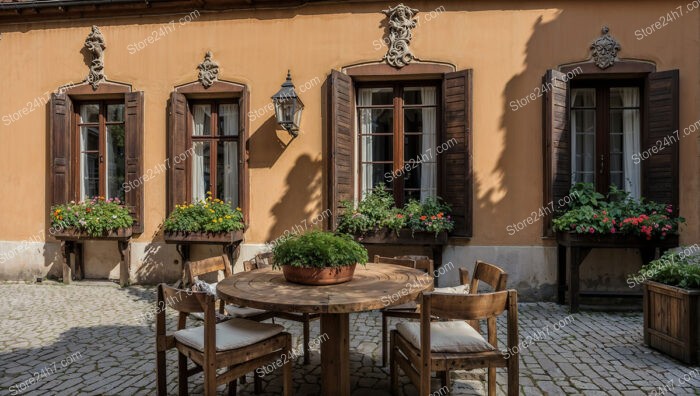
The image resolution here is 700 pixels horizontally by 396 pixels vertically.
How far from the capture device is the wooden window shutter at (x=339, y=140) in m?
5.54

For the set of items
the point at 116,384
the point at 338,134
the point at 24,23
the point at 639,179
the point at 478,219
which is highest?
the point at 24,23

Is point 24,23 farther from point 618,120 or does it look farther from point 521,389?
point 618,120

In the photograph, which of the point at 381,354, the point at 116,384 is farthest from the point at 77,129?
the point at 381,354

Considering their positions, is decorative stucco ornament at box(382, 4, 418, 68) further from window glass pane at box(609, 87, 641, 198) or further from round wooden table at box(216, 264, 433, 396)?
round wooden table at box(216, 264, 433, 396)

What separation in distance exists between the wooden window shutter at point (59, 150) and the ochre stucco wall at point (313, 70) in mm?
361

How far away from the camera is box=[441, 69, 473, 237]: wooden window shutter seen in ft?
17.8

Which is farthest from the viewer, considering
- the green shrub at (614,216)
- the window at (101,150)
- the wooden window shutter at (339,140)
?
the window at (101,150)

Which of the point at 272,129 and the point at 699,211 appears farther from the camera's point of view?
the point at 272,129

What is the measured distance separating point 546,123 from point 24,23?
A: 7871 millimetres

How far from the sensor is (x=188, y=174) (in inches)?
245

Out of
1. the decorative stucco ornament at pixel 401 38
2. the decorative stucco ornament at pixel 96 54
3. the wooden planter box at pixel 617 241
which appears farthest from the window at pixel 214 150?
the wooden planter box at pixel 617 241

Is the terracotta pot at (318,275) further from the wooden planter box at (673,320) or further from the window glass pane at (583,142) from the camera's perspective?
the window glass pane at (583,142)

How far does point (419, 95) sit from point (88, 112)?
510 cm

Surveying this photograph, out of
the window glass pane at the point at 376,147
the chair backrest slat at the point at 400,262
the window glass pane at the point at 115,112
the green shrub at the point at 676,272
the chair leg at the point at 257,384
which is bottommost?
the chair leg at the point at 257,384
